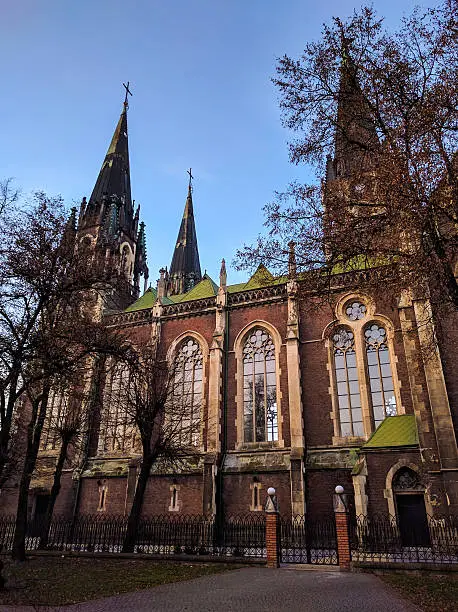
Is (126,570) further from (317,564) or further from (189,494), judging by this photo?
(189,494)

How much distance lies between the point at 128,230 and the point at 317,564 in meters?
31.5

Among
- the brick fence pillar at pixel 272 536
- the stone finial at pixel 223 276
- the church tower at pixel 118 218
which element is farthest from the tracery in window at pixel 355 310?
the church tower at pixel 118 218

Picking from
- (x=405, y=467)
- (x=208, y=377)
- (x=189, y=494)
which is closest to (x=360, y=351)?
(x=405, y=467)

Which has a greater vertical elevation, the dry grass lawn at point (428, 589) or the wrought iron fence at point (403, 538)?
the wrought iron fence at point (403, 538)

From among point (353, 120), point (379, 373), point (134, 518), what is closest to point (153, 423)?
point (134, 518)

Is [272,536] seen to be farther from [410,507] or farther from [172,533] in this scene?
[172,533]

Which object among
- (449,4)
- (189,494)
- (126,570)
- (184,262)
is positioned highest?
(184,262)

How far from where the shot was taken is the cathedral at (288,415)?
17422mm

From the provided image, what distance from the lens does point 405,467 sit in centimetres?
1736

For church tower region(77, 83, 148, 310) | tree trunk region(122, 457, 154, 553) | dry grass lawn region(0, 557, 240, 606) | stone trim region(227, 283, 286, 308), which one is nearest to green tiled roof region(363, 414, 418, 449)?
dry grass lawn region(0, 557, 240, 606)

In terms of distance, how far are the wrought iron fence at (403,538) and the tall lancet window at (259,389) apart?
269 inches

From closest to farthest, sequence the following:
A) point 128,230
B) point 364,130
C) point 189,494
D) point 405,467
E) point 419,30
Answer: point 419,30
point 364,130
point 405,467
point 189,494
point 128,230

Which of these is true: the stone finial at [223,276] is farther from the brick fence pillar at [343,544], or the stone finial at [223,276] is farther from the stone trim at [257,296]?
the brick fence pillar at [343,544]

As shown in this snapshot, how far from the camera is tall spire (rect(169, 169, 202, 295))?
42.3 m
